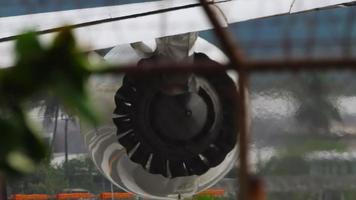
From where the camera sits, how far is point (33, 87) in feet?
5.55

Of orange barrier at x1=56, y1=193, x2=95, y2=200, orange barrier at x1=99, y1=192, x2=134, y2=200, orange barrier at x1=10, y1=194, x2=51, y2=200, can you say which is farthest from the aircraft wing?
orange barrier at x1=99, y1=192, x2=134, y2=200

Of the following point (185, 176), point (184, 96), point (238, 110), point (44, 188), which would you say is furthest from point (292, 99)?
point (238, 110)

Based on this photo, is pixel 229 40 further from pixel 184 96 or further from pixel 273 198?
pixel 273 198

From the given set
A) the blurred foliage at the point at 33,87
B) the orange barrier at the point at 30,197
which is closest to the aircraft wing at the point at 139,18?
the orange barrier at the point at 30,197

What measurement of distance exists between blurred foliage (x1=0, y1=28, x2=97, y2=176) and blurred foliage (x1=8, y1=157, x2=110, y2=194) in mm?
9981

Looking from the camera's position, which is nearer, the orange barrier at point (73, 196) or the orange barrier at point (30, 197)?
the orange barrier at point (73, 196)

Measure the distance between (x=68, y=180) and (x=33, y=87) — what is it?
10514 millimetres

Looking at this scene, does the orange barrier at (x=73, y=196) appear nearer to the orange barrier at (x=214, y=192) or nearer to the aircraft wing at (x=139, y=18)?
the orange barrier at (x=214, y=192)

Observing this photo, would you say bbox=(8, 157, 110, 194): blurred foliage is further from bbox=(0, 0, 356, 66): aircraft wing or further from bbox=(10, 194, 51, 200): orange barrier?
bbox=(0, 0, 356, 66): aircraft wing

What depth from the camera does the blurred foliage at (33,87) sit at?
5.34ft

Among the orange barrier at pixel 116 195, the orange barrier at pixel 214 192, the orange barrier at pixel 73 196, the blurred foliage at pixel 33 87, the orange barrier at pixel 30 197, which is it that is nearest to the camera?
the blurred foliage at pixel 33 87

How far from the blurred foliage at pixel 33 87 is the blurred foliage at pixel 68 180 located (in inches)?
393

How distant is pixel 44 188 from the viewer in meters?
12.4

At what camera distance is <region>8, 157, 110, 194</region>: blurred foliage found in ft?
38.9
